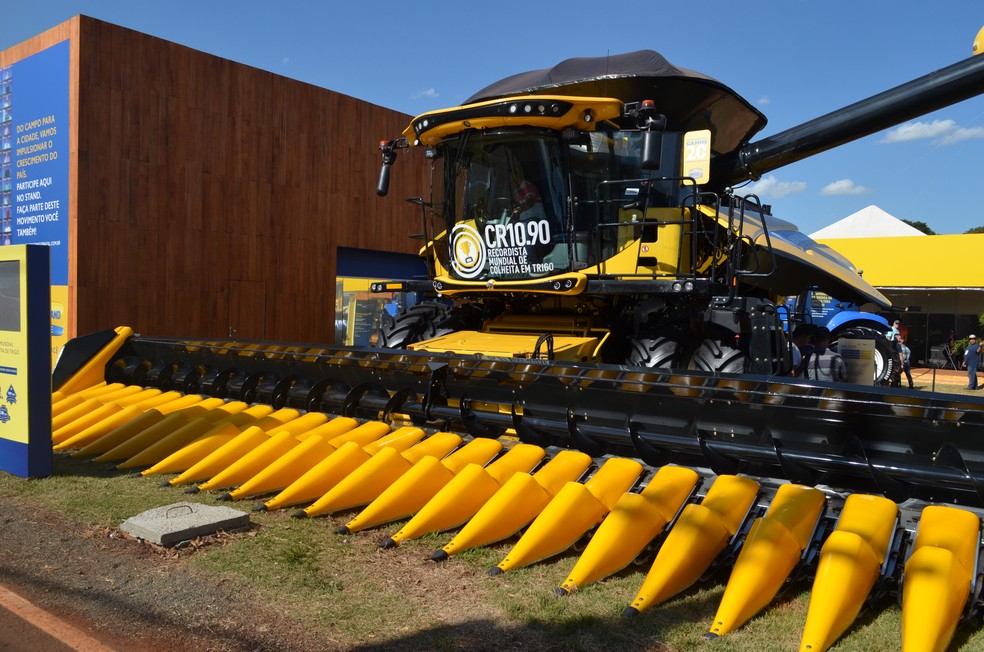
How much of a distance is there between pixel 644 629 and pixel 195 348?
16.4 ft

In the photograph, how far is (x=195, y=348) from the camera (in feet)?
21.9

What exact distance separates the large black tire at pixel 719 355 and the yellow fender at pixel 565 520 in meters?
2.16

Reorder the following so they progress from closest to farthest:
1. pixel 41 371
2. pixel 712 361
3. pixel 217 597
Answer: pixel 217 597, pixel 41 371, pixel 712 361

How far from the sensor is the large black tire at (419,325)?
7.50 meters

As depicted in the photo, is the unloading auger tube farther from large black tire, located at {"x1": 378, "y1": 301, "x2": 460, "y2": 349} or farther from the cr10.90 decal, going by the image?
large black tire, located at {"x1": 378, "y1": 301, "x2": 460, "y2": 349}

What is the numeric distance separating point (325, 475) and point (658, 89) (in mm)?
4521

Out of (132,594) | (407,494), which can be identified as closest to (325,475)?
(407,494)

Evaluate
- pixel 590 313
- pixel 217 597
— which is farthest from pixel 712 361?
pixel 217 597

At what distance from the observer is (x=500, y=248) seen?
20.7 feet

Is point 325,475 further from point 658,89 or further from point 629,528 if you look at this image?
point 658,89

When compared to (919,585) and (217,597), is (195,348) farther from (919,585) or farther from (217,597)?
(919,585)

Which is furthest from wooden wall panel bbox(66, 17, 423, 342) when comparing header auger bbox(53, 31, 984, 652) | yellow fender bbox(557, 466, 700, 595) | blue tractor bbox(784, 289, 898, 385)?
yellow fender bbox(557, 466, 700, 595)

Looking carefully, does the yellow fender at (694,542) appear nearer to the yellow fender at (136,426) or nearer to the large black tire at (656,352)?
the large black tire at (656,352)

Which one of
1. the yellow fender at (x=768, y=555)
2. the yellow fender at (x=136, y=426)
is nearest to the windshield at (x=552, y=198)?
the yellow fender at (x=136, y=426)
